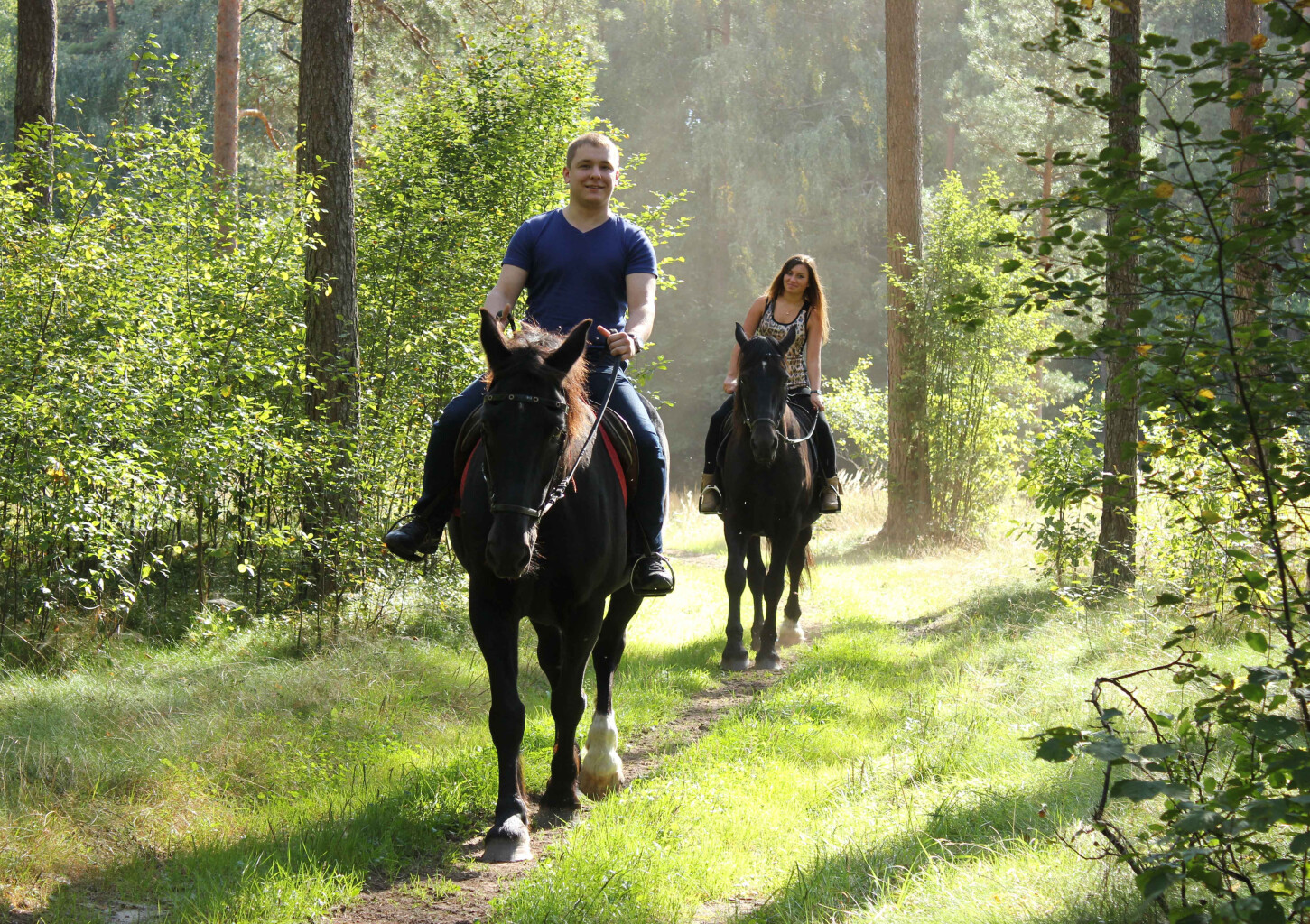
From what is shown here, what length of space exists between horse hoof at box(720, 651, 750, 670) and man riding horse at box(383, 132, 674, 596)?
325 cm

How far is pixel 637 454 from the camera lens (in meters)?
5.70

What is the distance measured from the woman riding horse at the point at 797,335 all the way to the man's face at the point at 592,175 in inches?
150

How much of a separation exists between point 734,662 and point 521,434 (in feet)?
16.2

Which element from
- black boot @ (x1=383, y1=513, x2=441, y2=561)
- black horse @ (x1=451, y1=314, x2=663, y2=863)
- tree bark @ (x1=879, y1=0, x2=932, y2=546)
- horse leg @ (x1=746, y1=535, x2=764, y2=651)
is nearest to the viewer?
black horse @ (x1=451, y1=314, x2=663, y2=863)

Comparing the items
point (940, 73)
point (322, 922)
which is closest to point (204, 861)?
point (322, 922)

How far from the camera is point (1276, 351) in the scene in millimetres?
2764

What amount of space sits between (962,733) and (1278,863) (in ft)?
12.3

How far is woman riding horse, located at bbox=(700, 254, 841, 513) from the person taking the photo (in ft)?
31.2

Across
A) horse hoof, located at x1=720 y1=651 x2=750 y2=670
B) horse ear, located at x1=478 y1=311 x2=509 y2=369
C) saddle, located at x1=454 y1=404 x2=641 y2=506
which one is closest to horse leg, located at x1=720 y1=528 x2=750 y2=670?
horse hoof, located at x1=720 y1=651 x2=750 y2=670

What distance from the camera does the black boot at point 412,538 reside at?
5199 millimetres

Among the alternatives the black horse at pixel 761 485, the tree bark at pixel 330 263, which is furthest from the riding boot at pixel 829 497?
the tree bark at pixel 330 263

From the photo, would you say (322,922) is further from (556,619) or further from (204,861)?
(556,619)

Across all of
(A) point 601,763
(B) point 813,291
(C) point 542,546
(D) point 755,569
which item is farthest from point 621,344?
(D) point 755,569

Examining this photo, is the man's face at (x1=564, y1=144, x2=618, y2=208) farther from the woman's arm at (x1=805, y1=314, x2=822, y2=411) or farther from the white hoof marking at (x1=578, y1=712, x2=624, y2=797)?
the woman's arm at (x1=805, y1=314, x2=822, y2=411)
